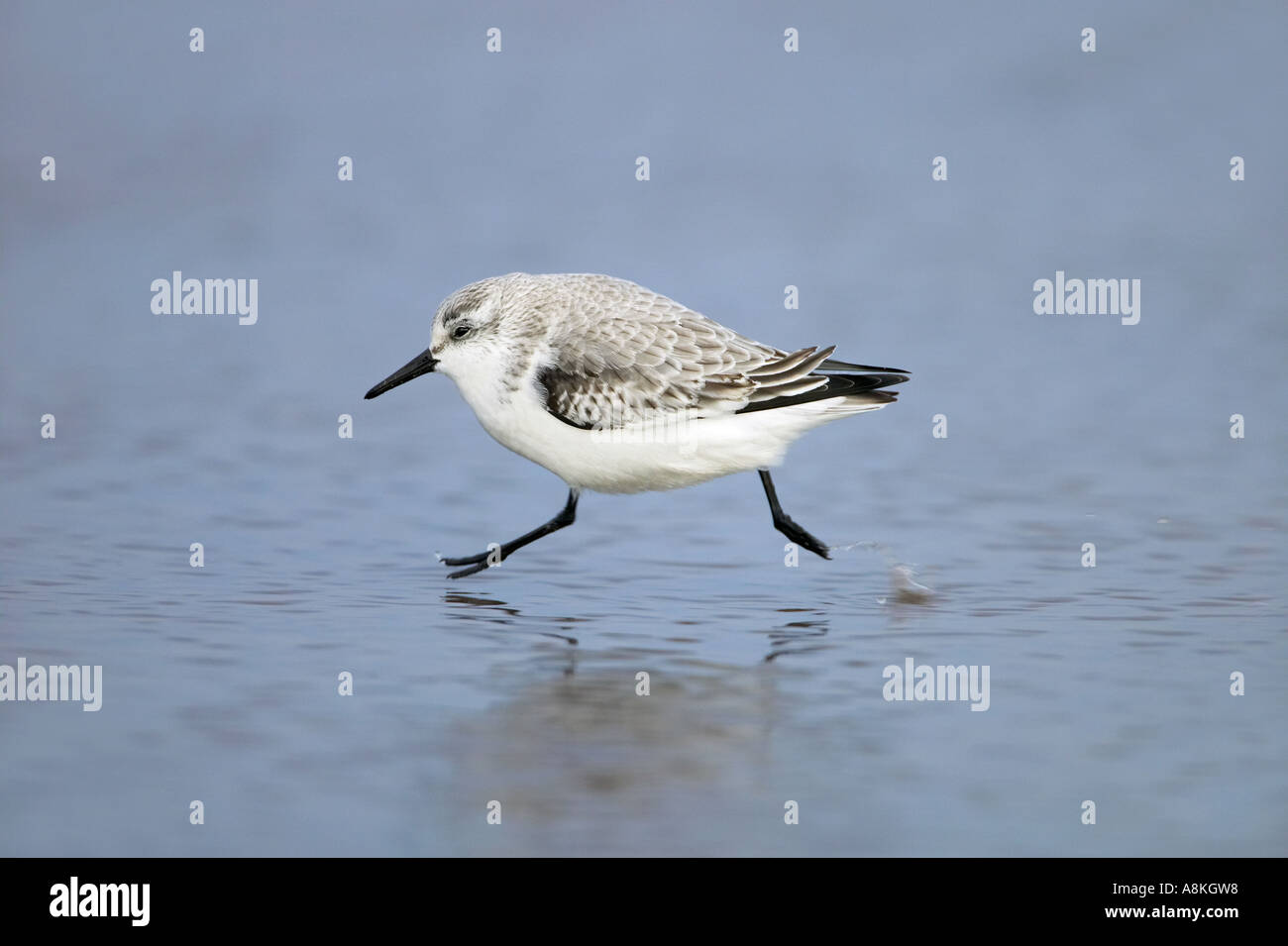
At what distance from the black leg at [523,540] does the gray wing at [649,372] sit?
2.92ft

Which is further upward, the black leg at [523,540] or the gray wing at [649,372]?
the gray wing at [649,372]

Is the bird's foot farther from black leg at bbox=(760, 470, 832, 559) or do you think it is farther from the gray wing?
the gray wing

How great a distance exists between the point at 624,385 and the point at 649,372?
17cm

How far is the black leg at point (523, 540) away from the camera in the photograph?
9.55 metres

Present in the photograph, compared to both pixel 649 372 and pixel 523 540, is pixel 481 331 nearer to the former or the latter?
pixel 649 372

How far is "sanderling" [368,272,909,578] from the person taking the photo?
9086mm

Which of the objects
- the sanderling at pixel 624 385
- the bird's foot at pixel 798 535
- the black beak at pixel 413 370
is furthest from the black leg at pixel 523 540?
the bird's foot at pixel 798 535

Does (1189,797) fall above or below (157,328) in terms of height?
below

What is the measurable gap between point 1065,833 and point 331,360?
986 cm

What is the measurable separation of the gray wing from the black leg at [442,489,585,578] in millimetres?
889

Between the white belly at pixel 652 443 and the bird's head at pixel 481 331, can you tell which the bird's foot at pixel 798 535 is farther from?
the bird's head at pixel 481 331

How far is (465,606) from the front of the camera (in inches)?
348
